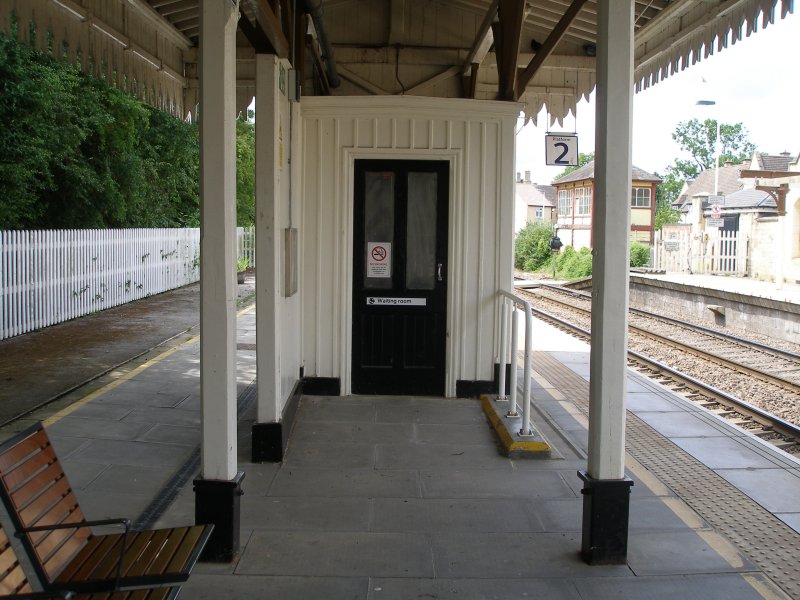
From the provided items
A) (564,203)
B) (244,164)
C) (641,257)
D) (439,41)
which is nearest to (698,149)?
(564,203)

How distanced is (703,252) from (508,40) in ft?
87.6

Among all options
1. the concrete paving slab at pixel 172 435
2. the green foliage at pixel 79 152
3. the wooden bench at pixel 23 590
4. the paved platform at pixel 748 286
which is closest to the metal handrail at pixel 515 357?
the concrete paving slab at pixel 172 435

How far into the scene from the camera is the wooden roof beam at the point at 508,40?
21.8 ft

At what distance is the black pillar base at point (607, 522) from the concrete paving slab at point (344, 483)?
136cm

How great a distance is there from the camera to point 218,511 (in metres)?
3.88

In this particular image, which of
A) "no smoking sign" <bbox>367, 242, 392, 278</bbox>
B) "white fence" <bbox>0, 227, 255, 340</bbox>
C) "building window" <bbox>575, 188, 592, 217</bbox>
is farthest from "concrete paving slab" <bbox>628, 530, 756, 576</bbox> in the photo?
"building window" <bbox>575, 188, 592, 217</bbox>

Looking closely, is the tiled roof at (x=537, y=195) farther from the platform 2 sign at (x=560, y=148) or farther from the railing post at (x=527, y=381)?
the railing post at (x=527, y=381)

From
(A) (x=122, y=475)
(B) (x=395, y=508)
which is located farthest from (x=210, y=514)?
(A) (x=122, y=475)

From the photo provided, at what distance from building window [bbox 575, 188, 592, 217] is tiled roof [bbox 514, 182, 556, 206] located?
2039 centimetres

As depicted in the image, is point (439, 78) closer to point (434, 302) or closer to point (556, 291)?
point (434, 302)

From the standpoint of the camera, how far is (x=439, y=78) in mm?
9273

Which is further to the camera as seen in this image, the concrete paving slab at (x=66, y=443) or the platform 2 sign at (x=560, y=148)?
the platform 2 sign at (x=560, y=148)

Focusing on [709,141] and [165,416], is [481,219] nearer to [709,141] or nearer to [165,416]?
[165,416]

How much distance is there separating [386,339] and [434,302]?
2.01 ft
